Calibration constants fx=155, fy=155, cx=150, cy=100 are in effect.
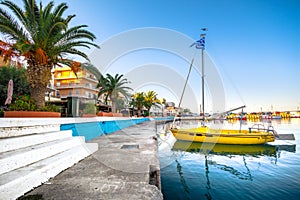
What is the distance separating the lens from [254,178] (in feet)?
20.6

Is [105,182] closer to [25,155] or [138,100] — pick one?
[25,155]

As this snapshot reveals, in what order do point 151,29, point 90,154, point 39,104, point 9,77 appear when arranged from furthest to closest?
1. point 151,29
2. point 9,77
3. point 39,104
4. point 90,154

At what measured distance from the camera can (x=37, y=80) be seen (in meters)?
6.98

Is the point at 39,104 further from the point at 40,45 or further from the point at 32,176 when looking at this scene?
the point at 32,176

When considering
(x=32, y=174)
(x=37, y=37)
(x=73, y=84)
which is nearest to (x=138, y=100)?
(x=73, y=84)

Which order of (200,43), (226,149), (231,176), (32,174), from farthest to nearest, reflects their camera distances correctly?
(200,43) < (226,149) < (231,176) < (32,174)

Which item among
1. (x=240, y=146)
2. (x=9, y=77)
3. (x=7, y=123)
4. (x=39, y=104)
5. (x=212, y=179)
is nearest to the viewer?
(x=7, y=123)

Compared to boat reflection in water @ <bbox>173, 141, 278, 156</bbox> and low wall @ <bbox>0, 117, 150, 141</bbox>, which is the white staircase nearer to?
low wall @ <bbox>0, 117, 150, 141</bbox>

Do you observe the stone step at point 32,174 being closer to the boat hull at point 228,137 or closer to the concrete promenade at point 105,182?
the concrete promenade at point 105,182

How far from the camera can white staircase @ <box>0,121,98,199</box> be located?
94.4 inches

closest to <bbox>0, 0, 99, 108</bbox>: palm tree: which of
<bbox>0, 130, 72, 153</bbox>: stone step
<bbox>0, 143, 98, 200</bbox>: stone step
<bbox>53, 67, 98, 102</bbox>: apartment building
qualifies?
<bbox>0, 130, 72, 153</bbox>: stone step

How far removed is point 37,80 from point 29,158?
5.16 metres

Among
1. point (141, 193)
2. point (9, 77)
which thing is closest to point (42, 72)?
point (141, 193)

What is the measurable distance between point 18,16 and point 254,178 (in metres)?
12.8
